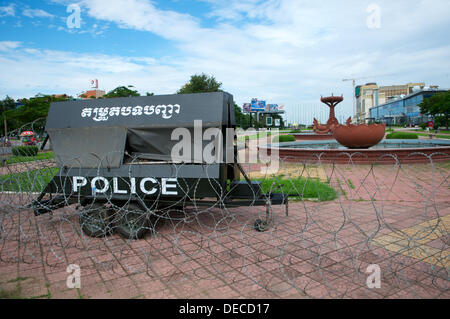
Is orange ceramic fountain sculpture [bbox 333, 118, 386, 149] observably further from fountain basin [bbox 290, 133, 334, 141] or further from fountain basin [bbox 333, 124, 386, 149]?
fountain basin [bbox 290, 133, 334, 141]

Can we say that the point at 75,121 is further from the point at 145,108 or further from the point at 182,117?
the point at 182,117

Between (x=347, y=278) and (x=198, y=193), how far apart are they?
8.35 ft

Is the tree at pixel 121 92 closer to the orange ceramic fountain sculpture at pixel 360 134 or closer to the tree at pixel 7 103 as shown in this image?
the orange ceramic fountain sculpture at pixel 360 134

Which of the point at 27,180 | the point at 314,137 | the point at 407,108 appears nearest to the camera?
the point at 27,180

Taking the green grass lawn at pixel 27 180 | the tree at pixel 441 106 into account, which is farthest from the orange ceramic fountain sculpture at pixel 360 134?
the tree at pixel 441 106

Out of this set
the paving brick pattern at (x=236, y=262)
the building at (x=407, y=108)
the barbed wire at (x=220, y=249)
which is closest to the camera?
the paving brick pattern at (x=236, y=262)

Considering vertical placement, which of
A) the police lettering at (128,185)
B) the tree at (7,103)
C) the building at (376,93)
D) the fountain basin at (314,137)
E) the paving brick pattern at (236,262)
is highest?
the building at (376,93)

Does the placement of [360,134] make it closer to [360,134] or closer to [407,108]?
[360,134]

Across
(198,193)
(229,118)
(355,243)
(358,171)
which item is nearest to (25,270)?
(198,193)

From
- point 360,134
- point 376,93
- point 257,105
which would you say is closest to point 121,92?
point 360,134

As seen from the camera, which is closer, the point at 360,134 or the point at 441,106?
the point at 360,134

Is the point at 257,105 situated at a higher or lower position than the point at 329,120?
higher

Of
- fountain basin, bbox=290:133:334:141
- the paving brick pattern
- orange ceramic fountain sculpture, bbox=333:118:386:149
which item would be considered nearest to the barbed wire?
the paving brick pattern
